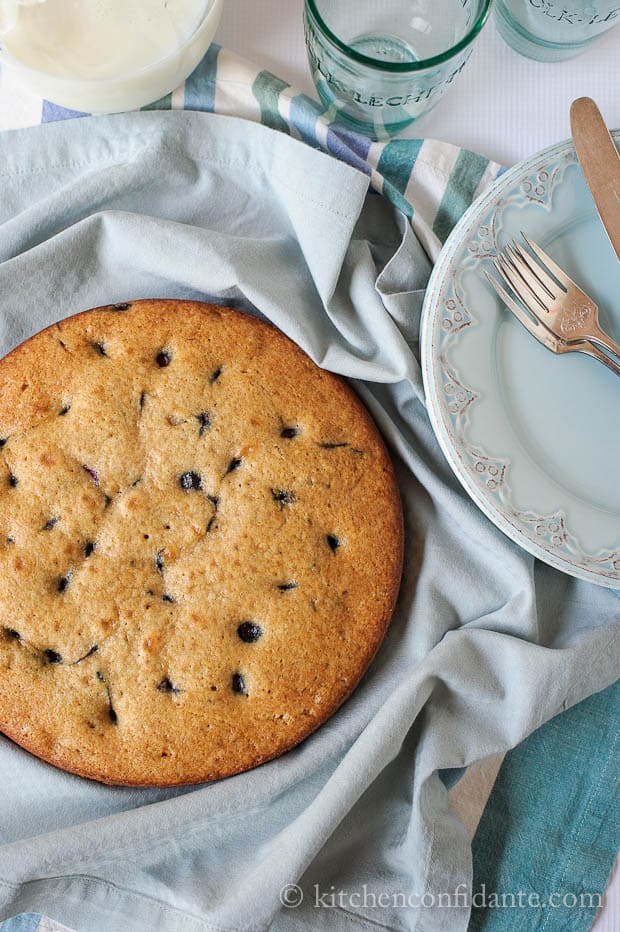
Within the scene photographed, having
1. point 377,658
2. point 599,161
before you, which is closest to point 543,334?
point 599,161

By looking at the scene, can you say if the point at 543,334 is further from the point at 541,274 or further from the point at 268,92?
the point at 268,92

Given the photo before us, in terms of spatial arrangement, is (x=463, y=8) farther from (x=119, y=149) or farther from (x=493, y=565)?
(x=493, y=565)

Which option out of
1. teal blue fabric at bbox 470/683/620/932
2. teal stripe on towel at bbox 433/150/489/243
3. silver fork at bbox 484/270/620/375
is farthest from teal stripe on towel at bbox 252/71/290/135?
teal blue fabric at bbox 470/683/620/932

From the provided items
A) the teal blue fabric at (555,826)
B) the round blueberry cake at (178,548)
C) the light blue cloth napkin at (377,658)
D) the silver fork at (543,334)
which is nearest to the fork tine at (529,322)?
the silver fork at (543,334)

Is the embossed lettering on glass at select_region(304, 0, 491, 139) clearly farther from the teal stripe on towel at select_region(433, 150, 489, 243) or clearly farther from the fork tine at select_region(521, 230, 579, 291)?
the fork tine at select_region(521, 230, 579, 291)

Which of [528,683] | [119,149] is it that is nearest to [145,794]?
[528,683]

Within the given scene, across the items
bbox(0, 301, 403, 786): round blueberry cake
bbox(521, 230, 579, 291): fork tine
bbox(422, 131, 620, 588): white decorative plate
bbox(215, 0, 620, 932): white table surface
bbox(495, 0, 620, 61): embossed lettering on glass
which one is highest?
bbox(495, 0, 620, 61): embossed lettering on glass

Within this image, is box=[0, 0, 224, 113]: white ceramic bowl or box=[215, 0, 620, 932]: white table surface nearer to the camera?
box=[0, 0, 224, 113]: white ceramic bowl
